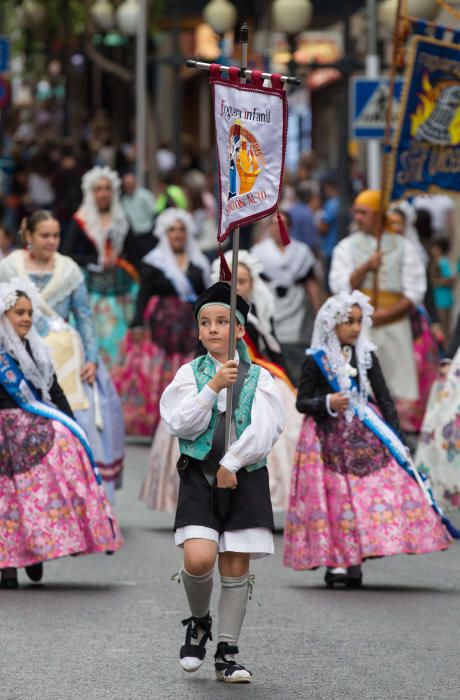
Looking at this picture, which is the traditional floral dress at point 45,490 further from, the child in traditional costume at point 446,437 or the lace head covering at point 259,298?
the child in traditional costume at point 446,437

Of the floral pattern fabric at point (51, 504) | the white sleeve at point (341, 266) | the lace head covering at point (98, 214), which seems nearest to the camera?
the floral pattern fabric at point (51, 504)

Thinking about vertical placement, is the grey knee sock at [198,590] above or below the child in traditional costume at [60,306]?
below

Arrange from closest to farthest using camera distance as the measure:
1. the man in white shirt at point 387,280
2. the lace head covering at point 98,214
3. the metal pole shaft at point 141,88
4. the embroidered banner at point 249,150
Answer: the embroidered banner at point 249,150 < the man in white shirt at point 387,280 < the lace head covering at point 98,214 < the metal pole shaft at point 141,88

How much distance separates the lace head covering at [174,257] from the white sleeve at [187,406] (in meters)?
8.30

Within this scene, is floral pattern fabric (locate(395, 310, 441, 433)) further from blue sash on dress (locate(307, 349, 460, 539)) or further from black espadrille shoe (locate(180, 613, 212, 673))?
black espadrille shoe (locate(180, 613, 212, 673))

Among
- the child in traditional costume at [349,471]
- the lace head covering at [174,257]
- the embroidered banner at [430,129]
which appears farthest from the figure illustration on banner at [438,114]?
the child in traditional costume at [349,471]

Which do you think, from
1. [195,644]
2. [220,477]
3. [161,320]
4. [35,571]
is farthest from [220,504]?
[161,320]

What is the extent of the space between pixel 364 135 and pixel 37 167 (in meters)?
13.0

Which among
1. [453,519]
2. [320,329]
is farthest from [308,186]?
[320,329]

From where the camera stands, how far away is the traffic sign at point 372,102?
19.9 metres

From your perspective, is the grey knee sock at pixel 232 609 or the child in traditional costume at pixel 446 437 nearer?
the grey knee sock at pixel 232 609

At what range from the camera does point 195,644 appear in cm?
819

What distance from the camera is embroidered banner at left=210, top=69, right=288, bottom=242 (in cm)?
825

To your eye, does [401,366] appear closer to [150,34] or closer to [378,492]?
[378,492]
